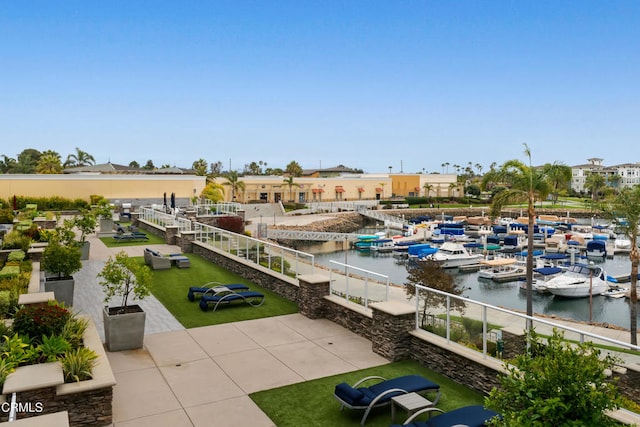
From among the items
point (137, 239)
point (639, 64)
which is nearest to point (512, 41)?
point (639, 64)

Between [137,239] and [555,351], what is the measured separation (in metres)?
27.3

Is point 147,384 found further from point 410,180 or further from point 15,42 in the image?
point 410,180

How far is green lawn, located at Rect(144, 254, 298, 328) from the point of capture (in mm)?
13172

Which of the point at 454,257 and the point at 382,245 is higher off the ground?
the point at 454,257

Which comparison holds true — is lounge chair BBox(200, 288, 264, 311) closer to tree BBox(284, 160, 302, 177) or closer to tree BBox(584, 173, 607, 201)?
tree BBox(284, 160, 302, 177)

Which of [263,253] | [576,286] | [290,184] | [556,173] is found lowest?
[576,286]

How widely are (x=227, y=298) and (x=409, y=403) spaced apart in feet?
25.6

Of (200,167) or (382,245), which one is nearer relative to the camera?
(382,245)

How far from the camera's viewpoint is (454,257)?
141ft

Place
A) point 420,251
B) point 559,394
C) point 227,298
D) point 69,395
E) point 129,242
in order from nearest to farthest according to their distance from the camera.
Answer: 1. point 559,394
2. point 69,395
3. point 227,298
4. point 129,242
5. point 420,251

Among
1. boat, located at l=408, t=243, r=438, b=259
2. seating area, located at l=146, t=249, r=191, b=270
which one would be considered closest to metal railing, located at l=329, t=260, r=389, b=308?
seating area, located at l=146, t=249, r=191, b=270

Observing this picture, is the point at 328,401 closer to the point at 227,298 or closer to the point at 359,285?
the point at 359,285

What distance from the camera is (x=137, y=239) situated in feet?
93.6

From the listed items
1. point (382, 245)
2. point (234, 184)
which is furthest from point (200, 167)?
point (382, 245)
